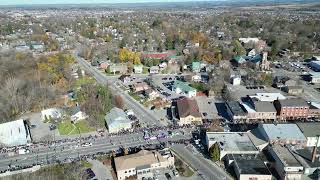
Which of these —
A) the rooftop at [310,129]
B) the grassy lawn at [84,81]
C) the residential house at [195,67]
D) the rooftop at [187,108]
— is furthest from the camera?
the residential house at [195,67]

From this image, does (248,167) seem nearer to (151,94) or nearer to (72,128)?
(72,128)

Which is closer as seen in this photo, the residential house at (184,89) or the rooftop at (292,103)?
the rooftop at (292,103)

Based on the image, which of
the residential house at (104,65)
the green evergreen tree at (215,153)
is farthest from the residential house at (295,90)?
the residential house at (104,65)

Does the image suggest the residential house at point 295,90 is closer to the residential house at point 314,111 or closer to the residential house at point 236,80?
the residential house at point 236,80

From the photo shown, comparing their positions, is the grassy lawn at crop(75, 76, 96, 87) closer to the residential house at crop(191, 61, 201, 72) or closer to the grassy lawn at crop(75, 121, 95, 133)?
the grassy lawn at crop(75, 121, 95, 133)

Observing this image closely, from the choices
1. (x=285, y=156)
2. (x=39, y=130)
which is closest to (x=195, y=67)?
(x=39, y=130)

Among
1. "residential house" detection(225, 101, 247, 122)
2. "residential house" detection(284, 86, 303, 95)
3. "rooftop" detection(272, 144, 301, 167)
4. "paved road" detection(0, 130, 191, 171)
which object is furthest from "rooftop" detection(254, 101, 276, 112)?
"residential house" detection(284, 86, 303, 95)
